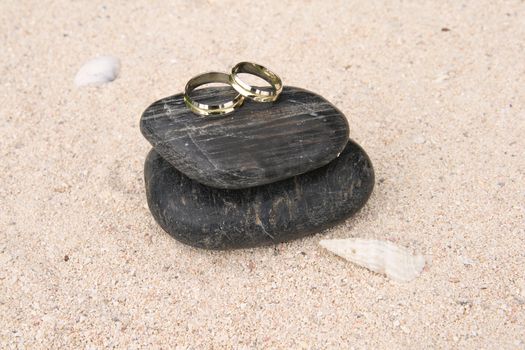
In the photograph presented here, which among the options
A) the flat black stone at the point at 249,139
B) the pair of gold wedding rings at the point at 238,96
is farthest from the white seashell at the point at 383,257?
the pair of gold wedding rings at the point at 238,96

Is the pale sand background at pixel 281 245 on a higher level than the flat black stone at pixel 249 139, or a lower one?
lower

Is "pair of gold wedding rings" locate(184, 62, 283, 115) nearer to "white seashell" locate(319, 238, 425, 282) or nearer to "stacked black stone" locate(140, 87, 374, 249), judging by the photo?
"stacked black stone" locate(140, 87, 374, 249)

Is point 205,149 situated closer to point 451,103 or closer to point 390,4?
point 451,103

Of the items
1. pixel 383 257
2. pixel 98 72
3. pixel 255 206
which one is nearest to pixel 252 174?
pixel 255 206

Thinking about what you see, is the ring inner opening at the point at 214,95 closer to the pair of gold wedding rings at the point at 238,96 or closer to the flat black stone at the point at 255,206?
the pair of gold wedding rings at the point at 238,96

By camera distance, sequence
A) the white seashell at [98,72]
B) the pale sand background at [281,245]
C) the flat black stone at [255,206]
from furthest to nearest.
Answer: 1. the white seashell at [98,72]
2. the flat black stone at [255,206]
3. the pale sand background at [281,245]

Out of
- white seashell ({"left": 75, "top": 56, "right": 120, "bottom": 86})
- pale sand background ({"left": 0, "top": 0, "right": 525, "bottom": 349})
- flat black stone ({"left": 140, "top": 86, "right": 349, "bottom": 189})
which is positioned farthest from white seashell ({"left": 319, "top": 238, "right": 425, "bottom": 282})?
white seashell ({"left": 75, "top": 56, "right": 120, "bottom": 86})

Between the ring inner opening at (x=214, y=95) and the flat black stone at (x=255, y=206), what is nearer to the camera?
the flat black stone at (x=255, y=206)
